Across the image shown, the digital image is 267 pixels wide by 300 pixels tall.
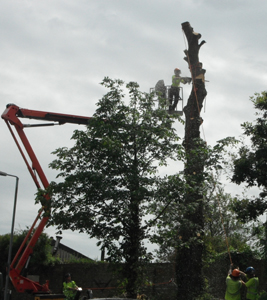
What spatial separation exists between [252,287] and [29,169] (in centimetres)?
920

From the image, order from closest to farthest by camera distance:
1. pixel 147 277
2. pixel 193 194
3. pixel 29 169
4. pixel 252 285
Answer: pixel 252 285
pixel 147 277
pixel 193 194
pixel 29 169

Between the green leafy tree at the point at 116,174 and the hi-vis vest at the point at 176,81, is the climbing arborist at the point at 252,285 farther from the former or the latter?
the hi-vis vest at the point at 176,81

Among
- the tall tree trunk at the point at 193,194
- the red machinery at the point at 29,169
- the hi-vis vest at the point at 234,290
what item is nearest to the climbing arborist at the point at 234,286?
the hi-vis vest at the point at 234,290

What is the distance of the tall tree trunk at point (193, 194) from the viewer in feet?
42.1

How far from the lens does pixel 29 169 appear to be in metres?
16.7

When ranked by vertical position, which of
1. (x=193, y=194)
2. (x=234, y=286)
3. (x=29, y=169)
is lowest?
(x=234, y=286)

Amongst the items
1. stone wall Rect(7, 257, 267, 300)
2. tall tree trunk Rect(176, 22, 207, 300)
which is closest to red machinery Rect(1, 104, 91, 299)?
stone wall Rect(7, 257, 267, 300)

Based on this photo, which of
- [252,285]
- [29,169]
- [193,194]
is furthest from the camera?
[29,169]

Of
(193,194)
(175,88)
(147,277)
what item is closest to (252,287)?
(147,277)

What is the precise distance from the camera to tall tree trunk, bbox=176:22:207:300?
1282 centimetres

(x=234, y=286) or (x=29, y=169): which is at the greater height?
(x=29, y=169)

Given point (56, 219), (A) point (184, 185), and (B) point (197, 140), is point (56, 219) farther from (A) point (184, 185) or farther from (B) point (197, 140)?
(B) point (197, 140)

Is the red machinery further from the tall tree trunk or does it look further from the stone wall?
the tall tree trunk

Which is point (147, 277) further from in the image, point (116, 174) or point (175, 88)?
point (175, 88)
